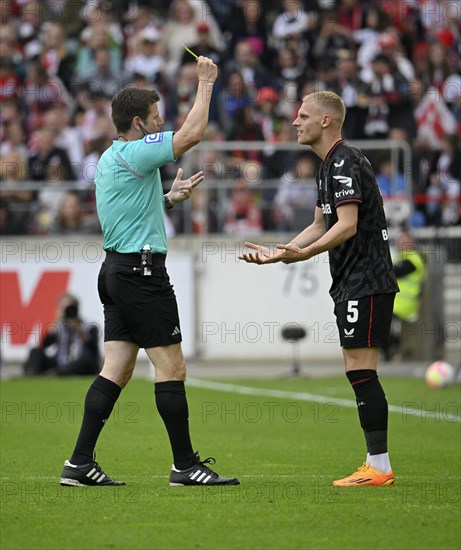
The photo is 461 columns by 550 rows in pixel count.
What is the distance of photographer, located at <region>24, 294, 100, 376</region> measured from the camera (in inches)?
722

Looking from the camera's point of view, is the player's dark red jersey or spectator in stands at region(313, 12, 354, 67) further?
spectator in stands at region(313, 12, 354, 67)

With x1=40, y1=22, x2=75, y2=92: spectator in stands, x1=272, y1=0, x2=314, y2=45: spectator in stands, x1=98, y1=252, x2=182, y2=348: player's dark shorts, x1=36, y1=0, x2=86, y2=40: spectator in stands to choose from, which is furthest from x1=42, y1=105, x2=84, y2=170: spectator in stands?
x1=98, y1=252, x2=182, y2=348: player's dark shorts

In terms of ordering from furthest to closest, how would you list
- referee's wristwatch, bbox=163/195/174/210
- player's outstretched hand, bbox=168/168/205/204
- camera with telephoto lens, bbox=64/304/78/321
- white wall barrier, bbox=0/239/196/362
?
white wall barrier, bbox=0/239/196/362
camera with telephoto lens, bbox=64/304/78/321
referee's wristwatch, bbox=163/195/174/210
player's outstretched hand, bbox=168/168/205/204

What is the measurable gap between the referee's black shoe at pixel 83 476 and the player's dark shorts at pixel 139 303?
822 mm

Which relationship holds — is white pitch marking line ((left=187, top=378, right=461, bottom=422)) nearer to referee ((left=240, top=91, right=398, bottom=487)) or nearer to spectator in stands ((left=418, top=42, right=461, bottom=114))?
referee ((left=240, top=91, right=398, bottom=487))

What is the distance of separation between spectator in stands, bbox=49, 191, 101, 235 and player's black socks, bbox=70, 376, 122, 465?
40.4ft

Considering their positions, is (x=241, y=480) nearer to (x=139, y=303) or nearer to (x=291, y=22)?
(x=139, y=303)

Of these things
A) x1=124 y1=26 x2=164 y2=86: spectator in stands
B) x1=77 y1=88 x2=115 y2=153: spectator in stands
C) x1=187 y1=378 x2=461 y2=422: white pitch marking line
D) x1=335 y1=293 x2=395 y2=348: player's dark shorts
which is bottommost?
x1=187 y1=378 x2=461 y2=422: white pitch marking line

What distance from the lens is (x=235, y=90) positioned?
2217cm

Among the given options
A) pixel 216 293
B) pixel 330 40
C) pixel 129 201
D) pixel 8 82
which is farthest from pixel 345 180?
pixel 330 40

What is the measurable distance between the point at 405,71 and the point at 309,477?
52.8 feet

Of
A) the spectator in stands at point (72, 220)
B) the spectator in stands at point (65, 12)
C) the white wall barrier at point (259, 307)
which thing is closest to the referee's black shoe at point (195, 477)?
the white wall barrier at point (259, 307)

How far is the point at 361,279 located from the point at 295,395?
25.3ft

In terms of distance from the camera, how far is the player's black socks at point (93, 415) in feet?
25.7
